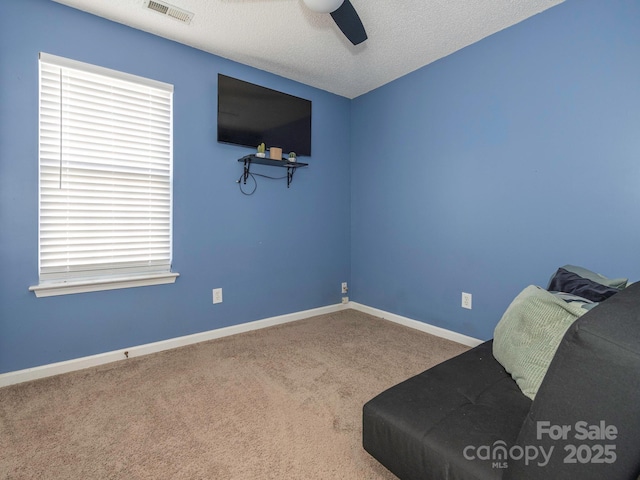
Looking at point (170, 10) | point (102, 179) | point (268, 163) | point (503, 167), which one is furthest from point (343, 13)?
point (102, 179)

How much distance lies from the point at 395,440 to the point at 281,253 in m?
2.26

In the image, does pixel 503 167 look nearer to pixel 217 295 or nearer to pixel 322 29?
pixel 322 29

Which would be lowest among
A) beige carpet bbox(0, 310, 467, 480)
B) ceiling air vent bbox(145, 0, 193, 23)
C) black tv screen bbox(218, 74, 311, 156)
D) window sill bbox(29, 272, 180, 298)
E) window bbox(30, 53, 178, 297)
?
beige carpet bbox(0, 310, 467, 480)

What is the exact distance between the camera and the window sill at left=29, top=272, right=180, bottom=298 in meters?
2.03

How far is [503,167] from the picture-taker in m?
2.37

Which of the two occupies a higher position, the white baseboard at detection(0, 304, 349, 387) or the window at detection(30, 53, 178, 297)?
the window at detection(30, 53, 178, 297)

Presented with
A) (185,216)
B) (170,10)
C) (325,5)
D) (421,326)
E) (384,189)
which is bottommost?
(421,326)

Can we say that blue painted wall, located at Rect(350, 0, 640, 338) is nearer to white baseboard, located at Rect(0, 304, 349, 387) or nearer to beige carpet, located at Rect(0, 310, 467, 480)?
beige carpet, located at Rect(0, 310, 467, 480)

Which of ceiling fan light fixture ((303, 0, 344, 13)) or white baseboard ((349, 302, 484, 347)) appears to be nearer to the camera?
ceiling fan light fixture ((303, 0, 344, 13))

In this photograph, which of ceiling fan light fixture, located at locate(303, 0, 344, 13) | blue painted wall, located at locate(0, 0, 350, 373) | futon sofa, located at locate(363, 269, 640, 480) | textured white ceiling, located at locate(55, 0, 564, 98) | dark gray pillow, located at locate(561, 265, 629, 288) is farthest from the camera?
textured white ceiling, located at locate(55, 0, 564, 98)

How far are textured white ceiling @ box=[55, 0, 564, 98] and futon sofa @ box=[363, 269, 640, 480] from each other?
212 centimetres

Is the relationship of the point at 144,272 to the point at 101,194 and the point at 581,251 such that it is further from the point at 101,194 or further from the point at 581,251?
the point at 581,251

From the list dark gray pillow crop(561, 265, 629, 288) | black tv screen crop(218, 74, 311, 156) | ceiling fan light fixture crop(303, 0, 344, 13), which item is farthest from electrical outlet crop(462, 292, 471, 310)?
ceiling fan light fixture crop(303, 0, 344, 13)

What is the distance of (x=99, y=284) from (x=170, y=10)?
6.52 ft
